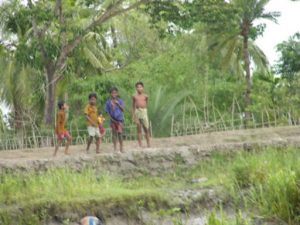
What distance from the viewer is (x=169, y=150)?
12672mm

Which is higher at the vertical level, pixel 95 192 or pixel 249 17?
pixel 249 17

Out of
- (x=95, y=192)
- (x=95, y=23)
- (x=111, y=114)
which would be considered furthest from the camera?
(x=95, y=23)

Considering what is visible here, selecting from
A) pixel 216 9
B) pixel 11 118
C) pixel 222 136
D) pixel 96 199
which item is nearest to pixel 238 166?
pixel 96 199

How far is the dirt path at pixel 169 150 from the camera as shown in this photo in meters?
11.6

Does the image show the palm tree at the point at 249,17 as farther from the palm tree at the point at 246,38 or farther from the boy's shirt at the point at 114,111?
the boy's shirt at the point at 114,111

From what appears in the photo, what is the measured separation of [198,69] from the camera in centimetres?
2656

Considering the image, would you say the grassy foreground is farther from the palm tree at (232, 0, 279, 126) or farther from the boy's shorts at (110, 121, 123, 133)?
the palm tree at (232, 0, 279, 126)

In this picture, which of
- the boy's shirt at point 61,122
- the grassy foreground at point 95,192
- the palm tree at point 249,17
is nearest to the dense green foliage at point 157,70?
the palm tree at point 249,17

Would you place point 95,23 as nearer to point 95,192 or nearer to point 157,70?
point 157,70

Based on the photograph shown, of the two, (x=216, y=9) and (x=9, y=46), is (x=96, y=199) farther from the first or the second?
(x=9, y=46)

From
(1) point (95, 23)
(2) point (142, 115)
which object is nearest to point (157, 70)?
(1) point (95, 23)

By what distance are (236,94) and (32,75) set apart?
8605 millimetres

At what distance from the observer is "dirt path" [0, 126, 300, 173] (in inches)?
456

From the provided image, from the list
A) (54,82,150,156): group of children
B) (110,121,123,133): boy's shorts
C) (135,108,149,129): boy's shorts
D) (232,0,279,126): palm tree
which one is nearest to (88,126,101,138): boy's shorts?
(54,82,150,156): group of children
